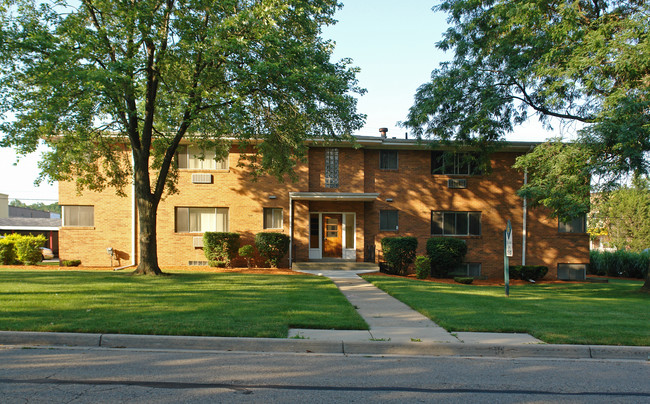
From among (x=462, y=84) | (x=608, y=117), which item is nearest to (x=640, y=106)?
(x=608, y=117)

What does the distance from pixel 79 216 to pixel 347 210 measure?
12417mm

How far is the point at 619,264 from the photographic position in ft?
97.5

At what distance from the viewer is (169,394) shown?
4707mm

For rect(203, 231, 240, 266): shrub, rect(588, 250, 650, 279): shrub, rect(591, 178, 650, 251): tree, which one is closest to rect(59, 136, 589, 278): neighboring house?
Result: rect(203, 231, 240, 266): shrub

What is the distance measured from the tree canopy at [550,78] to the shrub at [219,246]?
918 centimetres

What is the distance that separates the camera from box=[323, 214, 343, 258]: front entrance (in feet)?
72.4

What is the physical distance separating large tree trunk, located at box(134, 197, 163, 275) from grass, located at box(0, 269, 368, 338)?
1142mm

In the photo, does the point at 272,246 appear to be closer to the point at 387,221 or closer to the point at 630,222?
the point at 387,221

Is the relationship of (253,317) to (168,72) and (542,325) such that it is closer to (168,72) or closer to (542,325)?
(542,325)

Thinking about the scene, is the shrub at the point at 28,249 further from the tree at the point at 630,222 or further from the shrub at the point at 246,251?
the tree at the point at 630,222

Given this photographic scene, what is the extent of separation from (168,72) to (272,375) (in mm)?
11557

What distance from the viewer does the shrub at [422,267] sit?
1862 centimetres

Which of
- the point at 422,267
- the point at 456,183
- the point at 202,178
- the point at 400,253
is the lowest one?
the point at 422,267

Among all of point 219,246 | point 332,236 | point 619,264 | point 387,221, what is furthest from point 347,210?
point 619,264
